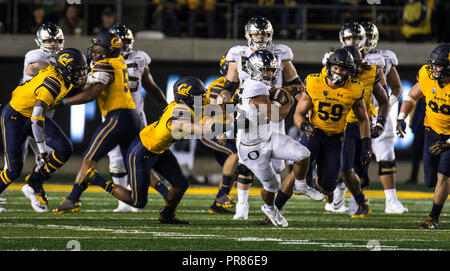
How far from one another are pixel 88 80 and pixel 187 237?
2.11 meters

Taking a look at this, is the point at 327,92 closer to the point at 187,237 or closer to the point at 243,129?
the point at 243,129

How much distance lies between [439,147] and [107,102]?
9.67 feet

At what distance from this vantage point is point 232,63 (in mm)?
8359

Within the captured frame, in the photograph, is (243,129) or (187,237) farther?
(243,129)

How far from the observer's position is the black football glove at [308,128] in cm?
743

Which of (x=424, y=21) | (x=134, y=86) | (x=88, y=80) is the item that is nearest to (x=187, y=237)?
(x=88, y=80)

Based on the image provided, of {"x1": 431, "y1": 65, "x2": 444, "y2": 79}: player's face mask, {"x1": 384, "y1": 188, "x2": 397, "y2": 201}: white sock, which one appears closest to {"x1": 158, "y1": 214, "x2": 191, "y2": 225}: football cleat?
{"x1": 431, "y1": 65, "x2": 444, "y2": 79}: player's face mask

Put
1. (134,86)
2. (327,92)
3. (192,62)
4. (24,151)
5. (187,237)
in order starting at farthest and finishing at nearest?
(192,62) < (134,86) < (24,151) < (327,92) < (187,237)

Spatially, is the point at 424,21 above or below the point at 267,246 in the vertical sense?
above

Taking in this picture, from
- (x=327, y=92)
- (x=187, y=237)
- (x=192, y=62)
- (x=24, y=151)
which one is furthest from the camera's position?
(x=192, y=62)

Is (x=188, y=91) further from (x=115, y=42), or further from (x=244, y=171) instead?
(x=244, y=171)

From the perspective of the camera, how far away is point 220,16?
576 inches

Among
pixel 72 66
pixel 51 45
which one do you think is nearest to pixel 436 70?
pixel 72 66

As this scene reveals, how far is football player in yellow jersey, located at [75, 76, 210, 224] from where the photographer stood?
7.04m
